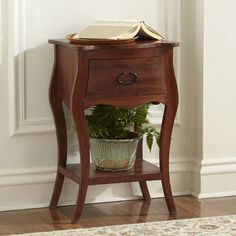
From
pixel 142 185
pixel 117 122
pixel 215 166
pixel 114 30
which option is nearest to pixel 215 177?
pixel 215 166

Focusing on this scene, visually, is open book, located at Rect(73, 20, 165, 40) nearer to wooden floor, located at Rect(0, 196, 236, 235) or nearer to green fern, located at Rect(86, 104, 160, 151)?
green fern, located at Rect(86, 104, 160, 151)

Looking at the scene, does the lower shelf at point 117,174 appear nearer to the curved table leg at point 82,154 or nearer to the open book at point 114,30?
the curved table leg at point 82,154

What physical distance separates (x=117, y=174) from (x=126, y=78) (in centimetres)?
39

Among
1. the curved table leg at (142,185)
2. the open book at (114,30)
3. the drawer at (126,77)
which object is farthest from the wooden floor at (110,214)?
the open book at (114,30)

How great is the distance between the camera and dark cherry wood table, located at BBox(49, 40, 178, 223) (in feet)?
9.21

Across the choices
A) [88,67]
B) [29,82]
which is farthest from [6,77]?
[88,67]

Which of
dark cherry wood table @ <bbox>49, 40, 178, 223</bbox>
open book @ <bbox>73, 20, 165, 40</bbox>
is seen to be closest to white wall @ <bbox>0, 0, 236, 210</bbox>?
dark cherry wood table @ <bbox>49, 40, 178, 223</bbox>

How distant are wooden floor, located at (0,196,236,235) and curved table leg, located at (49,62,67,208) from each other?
8 centimetres

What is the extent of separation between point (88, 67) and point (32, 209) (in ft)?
2.28

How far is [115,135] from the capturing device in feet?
9.91

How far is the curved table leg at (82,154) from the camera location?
2827mm

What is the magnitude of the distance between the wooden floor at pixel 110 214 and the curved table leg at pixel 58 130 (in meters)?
0.08

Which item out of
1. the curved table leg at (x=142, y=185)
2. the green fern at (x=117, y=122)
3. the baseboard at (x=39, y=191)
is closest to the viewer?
the green fern at (x=117, y=122)

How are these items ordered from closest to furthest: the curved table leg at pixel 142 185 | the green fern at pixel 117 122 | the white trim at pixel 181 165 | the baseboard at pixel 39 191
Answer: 1. the green fern at pixel 117 122
2. the baseboard at pixel 39 191
3. the curved table leg at pixel 142 185
4. the white trim at pixel 181 165
